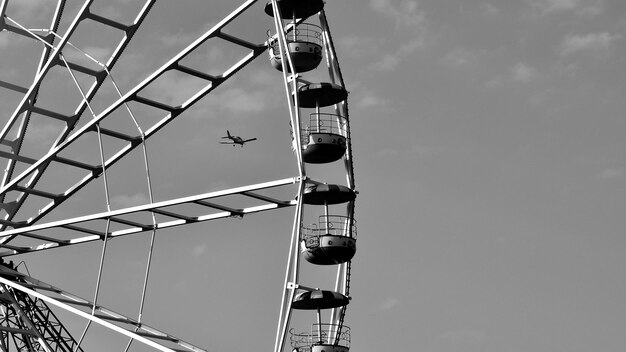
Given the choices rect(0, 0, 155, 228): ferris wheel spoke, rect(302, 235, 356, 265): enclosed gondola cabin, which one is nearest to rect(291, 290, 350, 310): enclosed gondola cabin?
rect(302, 235, 356, 265): enclosed gondola cabin

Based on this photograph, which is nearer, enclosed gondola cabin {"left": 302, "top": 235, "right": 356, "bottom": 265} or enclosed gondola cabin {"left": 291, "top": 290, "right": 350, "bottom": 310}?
enclosed gondola cabin {"left": 291, "top": 290, "right": 350, "bottom": 310}

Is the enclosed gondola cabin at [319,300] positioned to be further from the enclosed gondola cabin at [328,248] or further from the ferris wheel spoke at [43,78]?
the ferris wheel spoke at [43,78]

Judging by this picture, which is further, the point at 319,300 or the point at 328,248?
the point at 328,248

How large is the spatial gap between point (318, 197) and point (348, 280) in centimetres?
343

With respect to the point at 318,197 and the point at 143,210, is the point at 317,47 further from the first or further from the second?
the point at 143,210

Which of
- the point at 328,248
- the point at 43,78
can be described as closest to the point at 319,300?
the point at 328,248

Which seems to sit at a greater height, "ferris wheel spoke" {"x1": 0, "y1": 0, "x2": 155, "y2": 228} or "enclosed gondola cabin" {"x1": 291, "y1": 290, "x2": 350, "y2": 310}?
"ferris wheel spoke" {"x1": 0, "y1": 0, "x2": 155, "y2": 228}

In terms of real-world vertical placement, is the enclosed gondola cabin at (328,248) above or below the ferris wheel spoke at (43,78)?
below

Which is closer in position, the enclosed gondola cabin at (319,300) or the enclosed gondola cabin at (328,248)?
the enclosed gondola cabin at (319,300)

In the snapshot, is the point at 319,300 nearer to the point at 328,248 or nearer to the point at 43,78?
the point at 328,248

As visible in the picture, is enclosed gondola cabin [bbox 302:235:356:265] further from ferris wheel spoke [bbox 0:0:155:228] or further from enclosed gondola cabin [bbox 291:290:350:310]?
ferris wheel spoke [bbox 0:0:155:228]

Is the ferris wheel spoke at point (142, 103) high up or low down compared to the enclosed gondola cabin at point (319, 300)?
up

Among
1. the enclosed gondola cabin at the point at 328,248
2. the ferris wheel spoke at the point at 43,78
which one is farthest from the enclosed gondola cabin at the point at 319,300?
the ferris wheel spoke at the point at 43,78

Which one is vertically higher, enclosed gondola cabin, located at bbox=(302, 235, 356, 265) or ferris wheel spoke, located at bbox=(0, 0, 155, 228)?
ferris wheel spoke, located at bbox=(0, 0, 155, 228)
